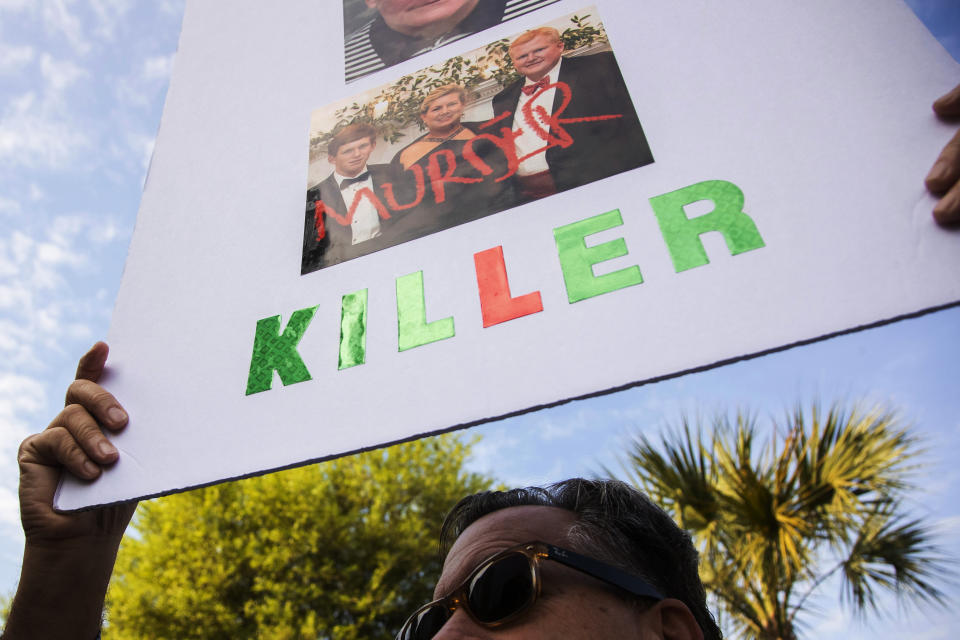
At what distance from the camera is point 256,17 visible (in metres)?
1.64

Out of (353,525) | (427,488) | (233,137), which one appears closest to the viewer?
(233,137)

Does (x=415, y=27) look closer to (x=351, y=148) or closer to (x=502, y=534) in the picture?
(x=351, y=148)

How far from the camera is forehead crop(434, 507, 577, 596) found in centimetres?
137

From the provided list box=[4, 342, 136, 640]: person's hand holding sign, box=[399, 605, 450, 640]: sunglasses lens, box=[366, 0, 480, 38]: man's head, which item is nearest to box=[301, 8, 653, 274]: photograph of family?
box=[366, 0, 480, 38]: man's head

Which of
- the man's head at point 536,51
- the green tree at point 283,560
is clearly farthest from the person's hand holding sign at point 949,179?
the green tree at point 283,560

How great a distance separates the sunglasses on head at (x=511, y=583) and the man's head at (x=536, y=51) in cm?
107

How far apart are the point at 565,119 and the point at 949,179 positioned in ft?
2.01

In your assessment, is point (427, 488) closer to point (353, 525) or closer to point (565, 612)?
point (353, 525)

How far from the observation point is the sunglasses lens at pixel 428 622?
1.29 metres

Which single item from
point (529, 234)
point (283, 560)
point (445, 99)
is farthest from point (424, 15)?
point (283, 560)

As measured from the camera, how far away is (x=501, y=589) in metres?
1.18

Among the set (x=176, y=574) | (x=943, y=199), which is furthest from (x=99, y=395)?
(x=176, y=574)

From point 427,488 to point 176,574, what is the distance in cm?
429

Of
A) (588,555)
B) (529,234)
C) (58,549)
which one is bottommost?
(588,555)
